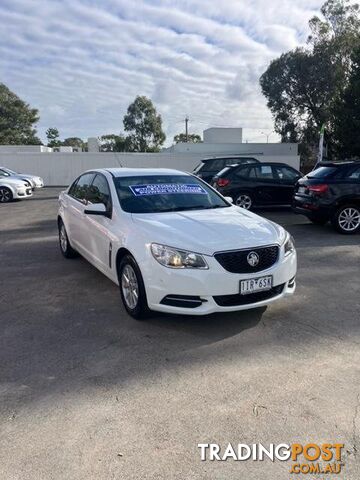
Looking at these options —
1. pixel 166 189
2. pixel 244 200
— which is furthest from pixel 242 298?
pixel 244 200

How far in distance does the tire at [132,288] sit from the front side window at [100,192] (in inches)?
37.8

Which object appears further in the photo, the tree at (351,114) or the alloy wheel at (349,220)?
the tree at (351,114)

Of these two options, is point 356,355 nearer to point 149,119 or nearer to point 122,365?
point 122,365

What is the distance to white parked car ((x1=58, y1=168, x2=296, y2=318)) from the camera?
401cm

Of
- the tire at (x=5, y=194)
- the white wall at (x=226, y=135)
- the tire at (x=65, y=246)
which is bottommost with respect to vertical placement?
the tire at (x=65, y=246)

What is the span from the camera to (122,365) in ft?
11.8

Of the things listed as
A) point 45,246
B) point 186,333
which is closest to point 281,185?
point 45,246

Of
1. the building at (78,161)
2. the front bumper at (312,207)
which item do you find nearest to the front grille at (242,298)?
the front bumper at (312,207)

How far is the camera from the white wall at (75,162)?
2830 cm

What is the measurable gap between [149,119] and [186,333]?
4470 centimetres

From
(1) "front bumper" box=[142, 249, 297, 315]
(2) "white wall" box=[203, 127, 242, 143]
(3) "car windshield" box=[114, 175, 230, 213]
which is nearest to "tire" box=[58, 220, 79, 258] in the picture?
(3) "car windshield" box=[114, 175, 230, 213]

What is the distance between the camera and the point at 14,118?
46875mm

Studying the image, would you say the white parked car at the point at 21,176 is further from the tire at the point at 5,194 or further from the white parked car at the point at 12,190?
the tire at the point at 5,194

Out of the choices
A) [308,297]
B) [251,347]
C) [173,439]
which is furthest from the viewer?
[308,297]
